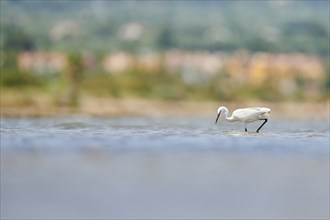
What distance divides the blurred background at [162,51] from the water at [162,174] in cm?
1686

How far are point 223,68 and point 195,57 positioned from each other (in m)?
2.88

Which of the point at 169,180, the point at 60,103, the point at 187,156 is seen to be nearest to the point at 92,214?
the point at 169,180

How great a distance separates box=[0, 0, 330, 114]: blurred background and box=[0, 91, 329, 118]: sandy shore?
24 centimetres

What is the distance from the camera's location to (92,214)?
7977 millimetres

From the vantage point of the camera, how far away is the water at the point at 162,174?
27.0 ft

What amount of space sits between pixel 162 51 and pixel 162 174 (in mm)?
39126

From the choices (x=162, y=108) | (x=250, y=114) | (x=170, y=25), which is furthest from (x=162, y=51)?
(x=250, y=114)

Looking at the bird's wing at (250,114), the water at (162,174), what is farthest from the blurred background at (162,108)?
the bird's wing at (250,114)

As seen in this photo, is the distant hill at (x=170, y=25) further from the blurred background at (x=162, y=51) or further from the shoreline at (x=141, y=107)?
the shoreline at (x=141, y=107)

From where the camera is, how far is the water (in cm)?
823

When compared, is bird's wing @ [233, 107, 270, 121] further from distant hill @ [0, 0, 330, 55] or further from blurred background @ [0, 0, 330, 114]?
distant hill @ [0, 0, 330, 55]

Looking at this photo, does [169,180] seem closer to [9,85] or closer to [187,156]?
[187,156]

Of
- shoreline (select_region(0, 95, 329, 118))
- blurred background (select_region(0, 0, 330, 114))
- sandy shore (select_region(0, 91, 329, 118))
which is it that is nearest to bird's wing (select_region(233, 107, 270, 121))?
shoreline (select_region(0, 95, 329, 118))

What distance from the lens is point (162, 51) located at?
49250 millimetres
